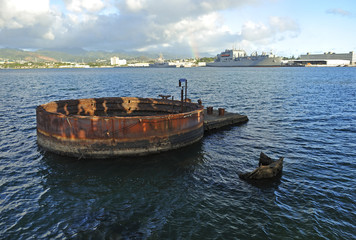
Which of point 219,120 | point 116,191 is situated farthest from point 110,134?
point 219,120

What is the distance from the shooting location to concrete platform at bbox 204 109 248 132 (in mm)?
24319

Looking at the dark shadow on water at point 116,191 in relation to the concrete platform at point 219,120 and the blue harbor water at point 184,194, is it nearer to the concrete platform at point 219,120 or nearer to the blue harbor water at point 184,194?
the blue harbor water at point 184,194

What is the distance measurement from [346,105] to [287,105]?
1050 cm

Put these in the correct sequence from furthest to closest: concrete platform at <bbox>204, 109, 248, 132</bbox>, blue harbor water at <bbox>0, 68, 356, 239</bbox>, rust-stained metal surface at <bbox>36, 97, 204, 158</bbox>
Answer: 1. concrete platform at <bbox>204, 109, 248, 132</bbox>
2. rust-stained metal surface at <bbox>36, 97, 204, 158</bbox>
3. blue harbor water at <bbox>0, 68, 356, 239</bbox>

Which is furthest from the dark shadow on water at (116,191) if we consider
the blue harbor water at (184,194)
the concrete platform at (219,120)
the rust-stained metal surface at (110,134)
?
the concrete platform at (219,120)

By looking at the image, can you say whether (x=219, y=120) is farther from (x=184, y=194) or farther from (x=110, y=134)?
(x=184, y=194)

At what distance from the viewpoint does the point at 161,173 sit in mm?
14984

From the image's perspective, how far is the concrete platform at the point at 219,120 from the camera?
957 inches

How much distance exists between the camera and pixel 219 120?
25.2 m

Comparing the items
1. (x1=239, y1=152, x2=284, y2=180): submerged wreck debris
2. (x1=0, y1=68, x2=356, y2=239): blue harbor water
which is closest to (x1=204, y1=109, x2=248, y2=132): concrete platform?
(x1=0, y1=68, x2=356, y2=239): blue harbor water


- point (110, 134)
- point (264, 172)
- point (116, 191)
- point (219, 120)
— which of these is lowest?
point (116, 191)

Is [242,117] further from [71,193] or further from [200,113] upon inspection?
[71,193]

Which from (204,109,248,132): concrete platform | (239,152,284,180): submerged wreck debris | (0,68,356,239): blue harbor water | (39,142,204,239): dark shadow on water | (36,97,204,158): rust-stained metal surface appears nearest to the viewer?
(0,68,356,239): blue harbor water

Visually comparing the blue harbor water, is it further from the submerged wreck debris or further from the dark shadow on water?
the submerged wreck debris
